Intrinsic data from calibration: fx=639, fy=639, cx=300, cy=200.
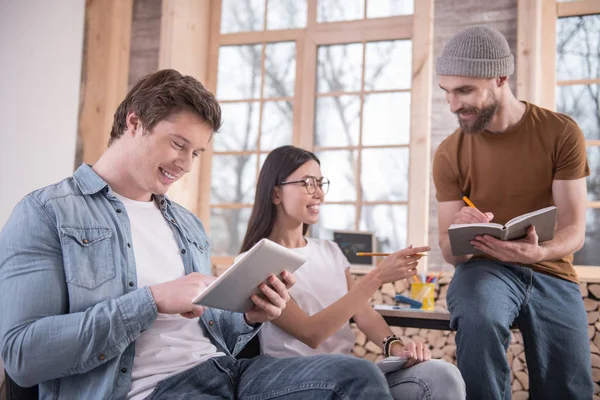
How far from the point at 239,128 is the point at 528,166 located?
2.81 meters

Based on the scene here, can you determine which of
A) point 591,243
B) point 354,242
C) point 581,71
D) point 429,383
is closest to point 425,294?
point 354,242

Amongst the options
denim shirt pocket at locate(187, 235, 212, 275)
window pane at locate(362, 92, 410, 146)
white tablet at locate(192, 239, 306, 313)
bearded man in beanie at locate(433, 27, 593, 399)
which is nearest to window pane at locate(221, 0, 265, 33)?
window pane at locate(362, 92, 410, 146)

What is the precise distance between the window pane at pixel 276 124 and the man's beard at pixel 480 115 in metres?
2.32

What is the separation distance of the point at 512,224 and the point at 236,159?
305cm

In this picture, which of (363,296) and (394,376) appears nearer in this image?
(394,376)

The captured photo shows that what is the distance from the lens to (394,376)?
1951 millimetres

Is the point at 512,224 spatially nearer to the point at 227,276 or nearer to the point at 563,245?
the point at 563,245

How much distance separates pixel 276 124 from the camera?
15.9ft

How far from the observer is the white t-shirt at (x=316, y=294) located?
222 cm

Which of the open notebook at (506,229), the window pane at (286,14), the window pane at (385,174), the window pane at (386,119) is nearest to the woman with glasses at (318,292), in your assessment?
the open notebook at (506,229)

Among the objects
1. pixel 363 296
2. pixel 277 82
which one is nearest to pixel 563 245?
pixel 363 296

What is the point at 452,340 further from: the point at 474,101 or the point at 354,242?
the point at 474,101

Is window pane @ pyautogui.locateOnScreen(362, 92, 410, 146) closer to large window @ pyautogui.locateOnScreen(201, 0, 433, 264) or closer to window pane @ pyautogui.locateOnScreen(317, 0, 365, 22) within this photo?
large window @ pyautogui.locateOnScreen(201, 0, 433, 264)

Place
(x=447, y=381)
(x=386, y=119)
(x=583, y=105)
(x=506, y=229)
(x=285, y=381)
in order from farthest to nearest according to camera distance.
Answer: (x=386, y=119) < (x=583, y=105) < (x=506, y=229) < (x=447, y=381) < (x=285, y=381)
